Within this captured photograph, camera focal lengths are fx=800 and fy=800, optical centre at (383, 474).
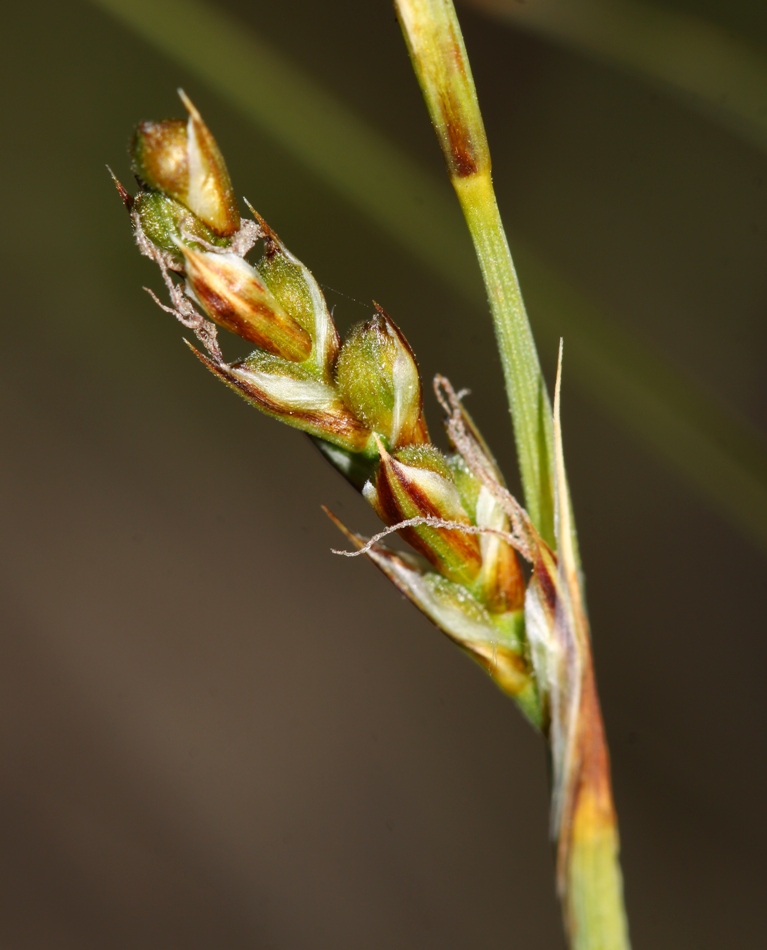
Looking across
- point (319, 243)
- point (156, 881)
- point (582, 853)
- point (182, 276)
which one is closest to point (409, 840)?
point (156, 881)

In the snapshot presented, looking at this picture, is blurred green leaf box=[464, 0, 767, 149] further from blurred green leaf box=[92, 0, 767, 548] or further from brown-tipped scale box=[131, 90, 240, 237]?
brown-tipped scale box=[131, 90, 240, 237]

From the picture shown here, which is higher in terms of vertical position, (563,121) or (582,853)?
(563,121)

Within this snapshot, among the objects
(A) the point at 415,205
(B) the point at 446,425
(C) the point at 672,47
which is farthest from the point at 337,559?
(B) the point at 446,425

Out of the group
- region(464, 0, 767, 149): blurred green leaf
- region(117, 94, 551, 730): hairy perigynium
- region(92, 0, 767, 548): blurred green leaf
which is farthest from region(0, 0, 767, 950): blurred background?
region(117, 94, 551, 730): hairy perigynium

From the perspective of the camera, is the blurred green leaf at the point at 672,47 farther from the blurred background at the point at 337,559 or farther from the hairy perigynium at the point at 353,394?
the hairy perigynium at the point at 353,394

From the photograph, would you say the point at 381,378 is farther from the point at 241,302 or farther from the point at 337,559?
the point at 337,559

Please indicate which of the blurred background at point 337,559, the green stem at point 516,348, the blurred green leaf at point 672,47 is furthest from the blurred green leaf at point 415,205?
the green stem at point 516,348

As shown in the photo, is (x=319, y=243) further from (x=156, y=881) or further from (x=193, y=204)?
(x=156, y=881)
